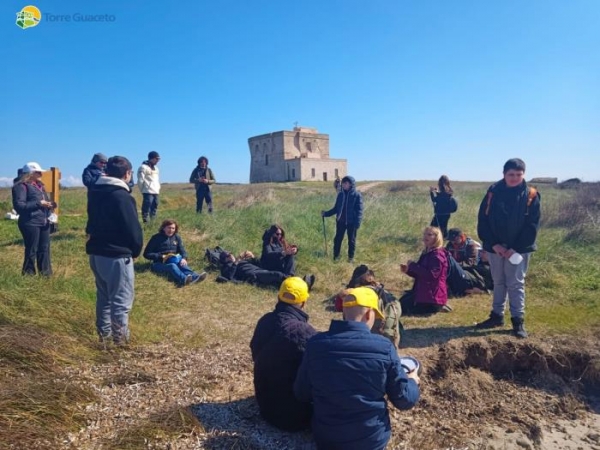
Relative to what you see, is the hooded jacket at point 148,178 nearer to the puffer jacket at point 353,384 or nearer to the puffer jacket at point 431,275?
the puffer jacket at point 431,275

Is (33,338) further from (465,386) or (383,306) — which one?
(465,386)

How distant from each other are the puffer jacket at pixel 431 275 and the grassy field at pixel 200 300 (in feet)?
0.96

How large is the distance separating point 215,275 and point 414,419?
5128mm

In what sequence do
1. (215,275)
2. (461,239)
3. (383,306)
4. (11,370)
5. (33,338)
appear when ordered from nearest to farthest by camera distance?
(11,370) → (33,338) → (383,306) → (461,239) → (215,275)

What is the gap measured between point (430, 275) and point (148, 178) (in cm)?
684

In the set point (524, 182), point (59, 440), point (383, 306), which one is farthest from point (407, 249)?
point (59, 440)

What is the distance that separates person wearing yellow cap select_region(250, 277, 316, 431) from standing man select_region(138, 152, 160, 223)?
7.66 meters

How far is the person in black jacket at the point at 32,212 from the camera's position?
6.30 meters

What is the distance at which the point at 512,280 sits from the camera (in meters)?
5.16

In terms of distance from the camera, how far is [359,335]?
2590 mm

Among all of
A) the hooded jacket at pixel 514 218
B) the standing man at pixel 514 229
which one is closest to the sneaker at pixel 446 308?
the standing man at pixel 514 229

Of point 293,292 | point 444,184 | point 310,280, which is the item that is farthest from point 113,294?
point 444,184

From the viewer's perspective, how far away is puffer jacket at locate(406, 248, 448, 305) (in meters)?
6.02

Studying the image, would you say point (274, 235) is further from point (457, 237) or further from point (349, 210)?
point (457, 237)
